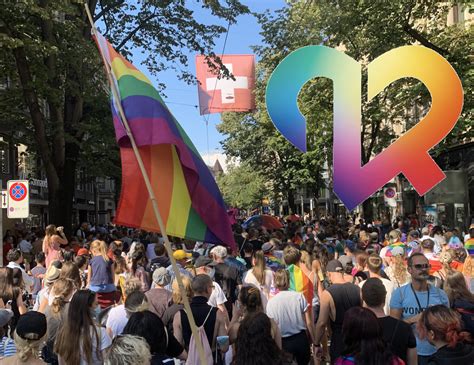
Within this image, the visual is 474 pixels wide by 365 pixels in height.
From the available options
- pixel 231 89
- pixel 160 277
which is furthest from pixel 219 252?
pixel 231 89

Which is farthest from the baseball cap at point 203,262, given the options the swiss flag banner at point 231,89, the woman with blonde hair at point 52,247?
the swiss flag banner at point 231,89

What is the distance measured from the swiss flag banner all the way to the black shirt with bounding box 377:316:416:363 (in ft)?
59.3

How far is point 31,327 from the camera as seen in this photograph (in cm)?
380

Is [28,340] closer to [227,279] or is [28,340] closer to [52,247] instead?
[227,279]

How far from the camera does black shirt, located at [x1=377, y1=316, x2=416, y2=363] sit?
4289 millimetres

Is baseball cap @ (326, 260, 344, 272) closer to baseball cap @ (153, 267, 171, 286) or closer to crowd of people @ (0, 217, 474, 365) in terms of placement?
crowd of people @ (0, 217, 474, 365)

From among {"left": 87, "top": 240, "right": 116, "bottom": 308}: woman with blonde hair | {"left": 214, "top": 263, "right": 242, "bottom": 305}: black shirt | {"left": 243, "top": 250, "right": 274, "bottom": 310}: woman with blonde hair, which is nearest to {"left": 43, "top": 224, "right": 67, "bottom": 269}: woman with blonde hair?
{"left": 87, "top": 240, "right": 116, "bottom": 308}: woman with blonde hair

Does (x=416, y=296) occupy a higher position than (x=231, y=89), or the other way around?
(x=231, y=89)

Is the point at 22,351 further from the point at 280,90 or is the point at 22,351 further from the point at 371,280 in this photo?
the point at 280,90

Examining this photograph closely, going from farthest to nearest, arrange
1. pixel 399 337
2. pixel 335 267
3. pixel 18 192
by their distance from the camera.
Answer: pixel 18 192, pixel 335 267, pixel 399 337

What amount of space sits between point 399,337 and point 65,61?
526 inches

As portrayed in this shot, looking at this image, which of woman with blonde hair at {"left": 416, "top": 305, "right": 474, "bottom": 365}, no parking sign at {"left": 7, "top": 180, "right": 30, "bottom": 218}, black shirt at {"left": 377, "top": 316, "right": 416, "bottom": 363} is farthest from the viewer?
no parking sign at {"left": 7, "top": 180, "right": 30, "bottom": 218}

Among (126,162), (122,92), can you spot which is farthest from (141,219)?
(122,92)

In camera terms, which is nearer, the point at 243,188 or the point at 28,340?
the point at 28,340
